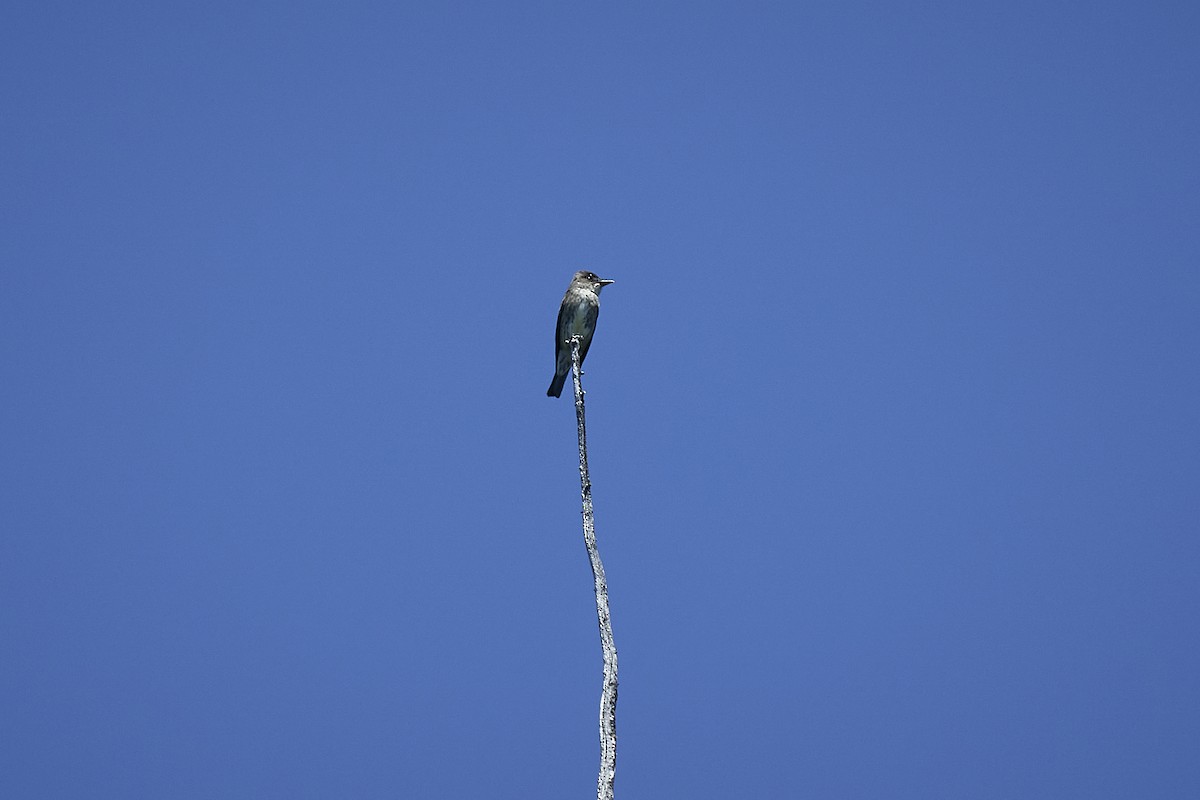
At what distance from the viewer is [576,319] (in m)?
13.0

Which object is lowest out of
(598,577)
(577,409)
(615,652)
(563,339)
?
(615,652)

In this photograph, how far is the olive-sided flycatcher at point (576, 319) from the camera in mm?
12938

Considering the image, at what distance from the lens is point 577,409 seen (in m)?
9.93

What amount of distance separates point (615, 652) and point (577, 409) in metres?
2.22

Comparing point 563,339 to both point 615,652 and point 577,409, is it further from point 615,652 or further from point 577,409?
point 615,652

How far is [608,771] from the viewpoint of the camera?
895cm

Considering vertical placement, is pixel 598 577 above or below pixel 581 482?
below

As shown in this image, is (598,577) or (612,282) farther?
(612,282)

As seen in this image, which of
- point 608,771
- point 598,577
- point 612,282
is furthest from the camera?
point 612,282

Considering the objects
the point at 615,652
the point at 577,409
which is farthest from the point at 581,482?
the point at 615,652

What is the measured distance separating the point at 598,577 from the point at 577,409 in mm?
1552

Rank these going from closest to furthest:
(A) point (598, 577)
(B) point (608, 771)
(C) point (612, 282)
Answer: (B) point (608, 771) < (A) point (598, 577) < (C) point (612, 282)

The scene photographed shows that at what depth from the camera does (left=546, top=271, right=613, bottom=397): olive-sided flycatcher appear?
1294cm

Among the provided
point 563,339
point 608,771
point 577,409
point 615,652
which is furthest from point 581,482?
point 563,339
